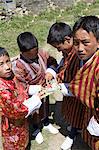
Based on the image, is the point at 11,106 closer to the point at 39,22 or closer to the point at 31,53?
the point at 31,53

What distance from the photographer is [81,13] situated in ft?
27.1

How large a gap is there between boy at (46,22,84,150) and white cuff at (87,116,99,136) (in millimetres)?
560

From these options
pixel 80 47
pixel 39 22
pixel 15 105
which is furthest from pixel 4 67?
pixel 39 22

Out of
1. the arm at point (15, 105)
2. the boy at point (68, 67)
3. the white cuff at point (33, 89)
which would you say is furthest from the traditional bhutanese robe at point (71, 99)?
the arm at point (15, 105)

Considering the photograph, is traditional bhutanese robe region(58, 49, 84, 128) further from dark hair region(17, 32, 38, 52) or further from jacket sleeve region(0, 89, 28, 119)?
jacket sleeve region(0, 89, 28, 119)

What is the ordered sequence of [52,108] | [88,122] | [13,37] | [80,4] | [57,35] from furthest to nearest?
[80,4] → [13,37] → [52,108] → [57,35] → [88,122]

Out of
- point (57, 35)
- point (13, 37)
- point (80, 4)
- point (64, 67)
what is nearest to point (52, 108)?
point (64, 67)

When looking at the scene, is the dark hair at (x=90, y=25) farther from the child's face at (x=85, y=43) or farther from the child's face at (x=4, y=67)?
the child's face at (x=4, y=67)

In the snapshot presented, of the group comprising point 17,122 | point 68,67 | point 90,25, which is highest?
point 90,25

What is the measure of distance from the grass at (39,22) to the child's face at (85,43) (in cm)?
345

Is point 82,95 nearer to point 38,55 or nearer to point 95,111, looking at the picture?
point 95,111

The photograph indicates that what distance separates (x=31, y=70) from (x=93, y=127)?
40.6 inches

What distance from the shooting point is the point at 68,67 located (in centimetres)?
357

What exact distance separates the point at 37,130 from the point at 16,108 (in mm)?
1139
